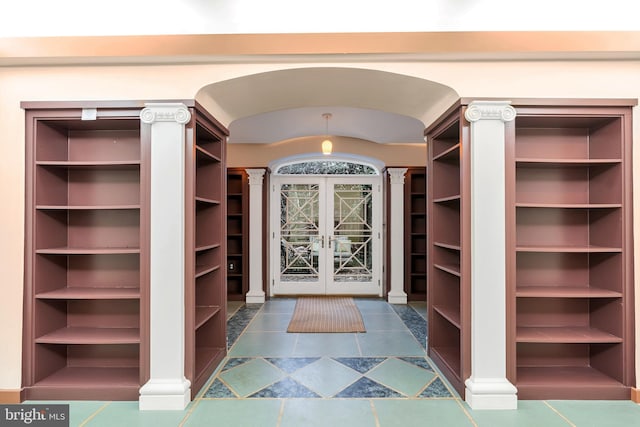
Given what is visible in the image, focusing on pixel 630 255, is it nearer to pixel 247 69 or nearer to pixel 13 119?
pixel 247 69

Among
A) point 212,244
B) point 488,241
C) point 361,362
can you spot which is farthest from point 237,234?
point 488,241

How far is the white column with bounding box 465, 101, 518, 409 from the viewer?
2.55m

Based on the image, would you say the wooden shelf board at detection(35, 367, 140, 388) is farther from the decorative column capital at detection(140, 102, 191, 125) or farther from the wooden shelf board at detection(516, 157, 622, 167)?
the wooden shelf board at detection(516, 157, 622, 167)

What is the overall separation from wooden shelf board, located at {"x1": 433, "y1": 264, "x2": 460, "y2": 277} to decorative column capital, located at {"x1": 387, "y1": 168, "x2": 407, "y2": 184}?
9.57ft

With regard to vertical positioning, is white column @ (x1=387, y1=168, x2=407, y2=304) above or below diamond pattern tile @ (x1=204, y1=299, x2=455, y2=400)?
above

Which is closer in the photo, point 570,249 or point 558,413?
point 558,413

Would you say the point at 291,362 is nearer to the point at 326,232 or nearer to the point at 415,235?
the point at 326,232

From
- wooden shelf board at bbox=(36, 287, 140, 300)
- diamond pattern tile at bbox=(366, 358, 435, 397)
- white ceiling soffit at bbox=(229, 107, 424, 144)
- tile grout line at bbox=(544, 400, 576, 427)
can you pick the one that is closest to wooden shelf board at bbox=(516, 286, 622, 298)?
tile grout line at bbox=(544, 400, 576, 427)

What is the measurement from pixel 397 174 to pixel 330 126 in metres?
1.47

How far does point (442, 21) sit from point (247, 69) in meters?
1.45

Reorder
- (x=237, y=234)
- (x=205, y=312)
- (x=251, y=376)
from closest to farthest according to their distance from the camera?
(x=251, y=376)
(x=205, y=312)
(x=237, y=234)

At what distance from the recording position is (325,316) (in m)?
5.06

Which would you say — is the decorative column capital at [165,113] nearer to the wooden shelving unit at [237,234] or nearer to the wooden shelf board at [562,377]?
the wooden shelf board at [562,377]

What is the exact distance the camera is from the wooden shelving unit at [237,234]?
6227 millimetres
